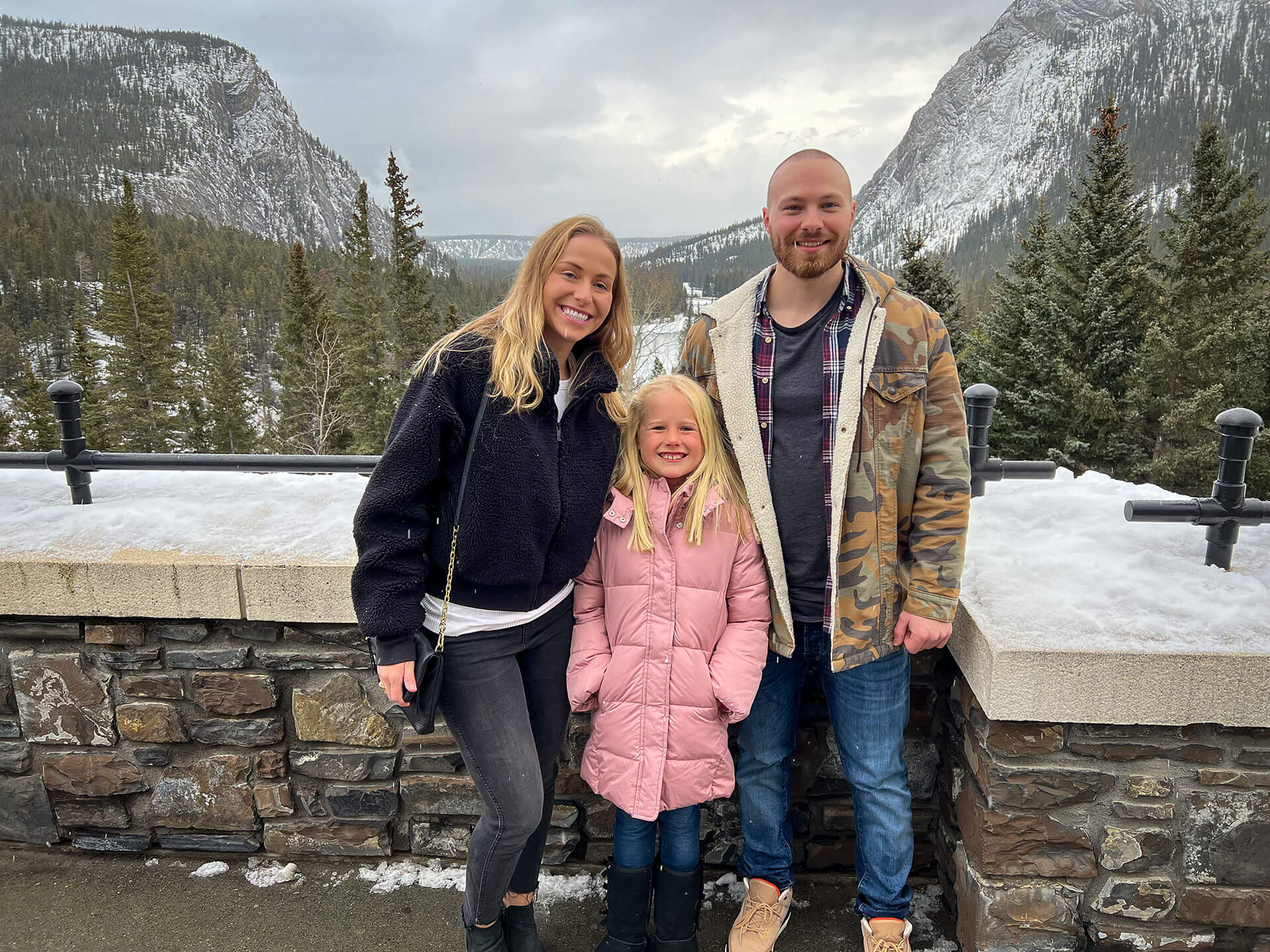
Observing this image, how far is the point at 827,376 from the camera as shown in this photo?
190 cm

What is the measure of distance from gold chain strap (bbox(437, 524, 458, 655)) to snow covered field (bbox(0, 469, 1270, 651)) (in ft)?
2.08

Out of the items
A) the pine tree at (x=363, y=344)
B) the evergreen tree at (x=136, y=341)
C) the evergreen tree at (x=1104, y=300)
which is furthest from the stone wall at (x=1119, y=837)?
the evergreen tree at (x=136, y=341)

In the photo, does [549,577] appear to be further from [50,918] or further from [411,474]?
[50,918]

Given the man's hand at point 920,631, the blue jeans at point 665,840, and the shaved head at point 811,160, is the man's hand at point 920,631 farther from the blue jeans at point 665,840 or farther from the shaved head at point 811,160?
the shaved head at point 811,160

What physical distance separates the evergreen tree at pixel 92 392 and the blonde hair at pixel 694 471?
40269 millimetres

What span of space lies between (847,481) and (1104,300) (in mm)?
21152

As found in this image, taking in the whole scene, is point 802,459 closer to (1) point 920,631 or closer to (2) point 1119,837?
(1) point 920,631

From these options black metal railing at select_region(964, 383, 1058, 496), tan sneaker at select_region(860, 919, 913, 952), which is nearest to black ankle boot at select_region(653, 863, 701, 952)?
tan sneaker at select_region(860, 919, 913, 952)

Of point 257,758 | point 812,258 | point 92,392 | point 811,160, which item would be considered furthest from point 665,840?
point 92,392

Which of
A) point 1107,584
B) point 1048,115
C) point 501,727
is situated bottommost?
point 501,727

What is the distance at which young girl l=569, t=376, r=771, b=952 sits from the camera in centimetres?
190

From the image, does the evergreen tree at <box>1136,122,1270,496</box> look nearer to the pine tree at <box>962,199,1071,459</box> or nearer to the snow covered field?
the pine tree at <box>962,199,1071,459</box>

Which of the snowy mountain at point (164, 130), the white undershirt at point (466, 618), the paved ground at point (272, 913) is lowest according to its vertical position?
the paved ground at point (272, 913)

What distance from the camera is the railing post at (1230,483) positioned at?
209 centimetres
